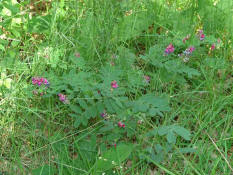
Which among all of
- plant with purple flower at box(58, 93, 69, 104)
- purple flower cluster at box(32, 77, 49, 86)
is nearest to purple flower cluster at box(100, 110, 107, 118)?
plant with purple flower at box(58, 93, 69, 104)

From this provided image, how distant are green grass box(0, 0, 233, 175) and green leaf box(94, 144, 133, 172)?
0.13ft

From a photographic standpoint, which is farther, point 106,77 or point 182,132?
point 106,77

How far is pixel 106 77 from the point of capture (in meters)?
2.10

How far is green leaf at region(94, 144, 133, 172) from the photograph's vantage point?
179cm

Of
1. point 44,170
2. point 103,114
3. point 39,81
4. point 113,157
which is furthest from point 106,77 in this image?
point 44,170

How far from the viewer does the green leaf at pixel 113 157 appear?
1787 millimetres

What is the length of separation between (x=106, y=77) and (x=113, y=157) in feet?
1.59

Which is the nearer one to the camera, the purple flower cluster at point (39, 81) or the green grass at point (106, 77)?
the green grass at point (106, 77)

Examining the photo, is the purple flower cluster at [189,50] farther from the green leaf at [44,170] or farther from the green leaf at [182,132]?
the green leaf at [44,170]

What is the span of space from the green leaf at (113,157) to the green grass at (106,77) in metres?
0.04

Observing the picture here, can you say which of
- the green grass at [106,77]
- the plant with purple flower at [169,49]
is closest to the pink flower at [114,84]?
the green grass at [106,77]

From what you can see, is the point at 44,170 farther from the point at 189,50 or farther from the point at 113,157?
the point at 189,50

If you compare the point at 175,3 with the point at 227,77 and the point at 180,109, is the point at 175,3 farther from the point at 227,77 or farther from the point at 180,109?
the point at 180,109

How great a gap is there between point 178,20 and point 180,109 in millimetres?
773
